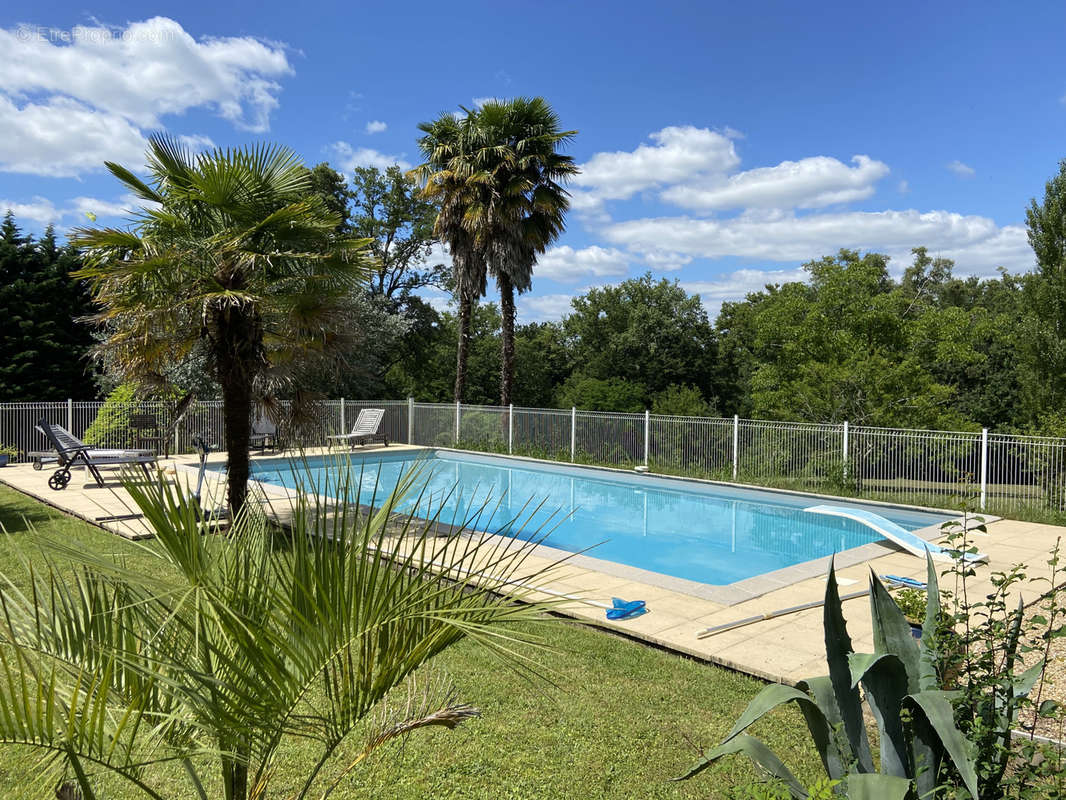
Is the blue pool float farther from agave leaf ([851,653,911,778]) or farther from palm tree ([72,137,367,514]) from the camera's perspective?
palm tree ([72,137,367,514])

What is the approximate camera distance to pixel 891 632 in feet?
8.11

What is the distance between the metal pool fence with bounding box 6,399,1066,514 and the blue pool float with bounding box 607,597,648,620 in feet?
13.7

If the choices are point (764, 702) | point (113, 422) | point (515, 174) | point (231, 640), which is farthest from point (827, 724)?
point (113, 422)

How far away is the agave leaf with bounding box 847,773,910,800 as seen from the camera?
6.21 ft

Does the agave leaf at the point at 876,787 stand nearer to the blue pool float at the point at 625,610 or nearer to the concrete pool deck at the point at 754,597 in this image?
the concrete pool deck at the point at 754,597

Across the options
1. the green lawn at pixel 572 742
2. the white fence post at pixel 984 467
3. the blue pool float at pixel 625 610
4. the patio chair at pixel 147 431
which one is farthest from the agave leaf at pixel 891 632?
the patio chair at pixel 147 431

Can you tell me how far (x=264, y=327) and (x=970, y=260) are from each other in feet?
144

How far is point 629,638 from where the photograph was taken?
207 inches

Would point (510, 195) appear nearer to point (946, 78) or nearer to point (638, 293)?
point (946, 78)

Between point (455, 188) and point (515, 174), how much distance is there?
65.2 inches

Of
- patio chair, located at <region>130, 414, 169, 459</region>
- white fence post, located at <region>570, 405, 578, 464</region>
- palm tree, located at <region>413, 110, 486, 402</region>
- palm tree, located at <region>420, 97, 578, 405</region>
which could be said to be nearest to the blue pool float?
white fence post, located at <region>570, 405, 578, 464</region>

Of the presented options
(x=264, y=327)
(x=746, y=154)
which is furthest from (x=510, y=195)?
(x=746, y=154)

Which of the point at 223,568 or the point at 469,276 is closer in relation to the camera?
the point at 223,568

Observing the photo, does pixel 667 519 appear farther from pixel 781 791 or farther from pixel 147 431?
pixel 147 431
